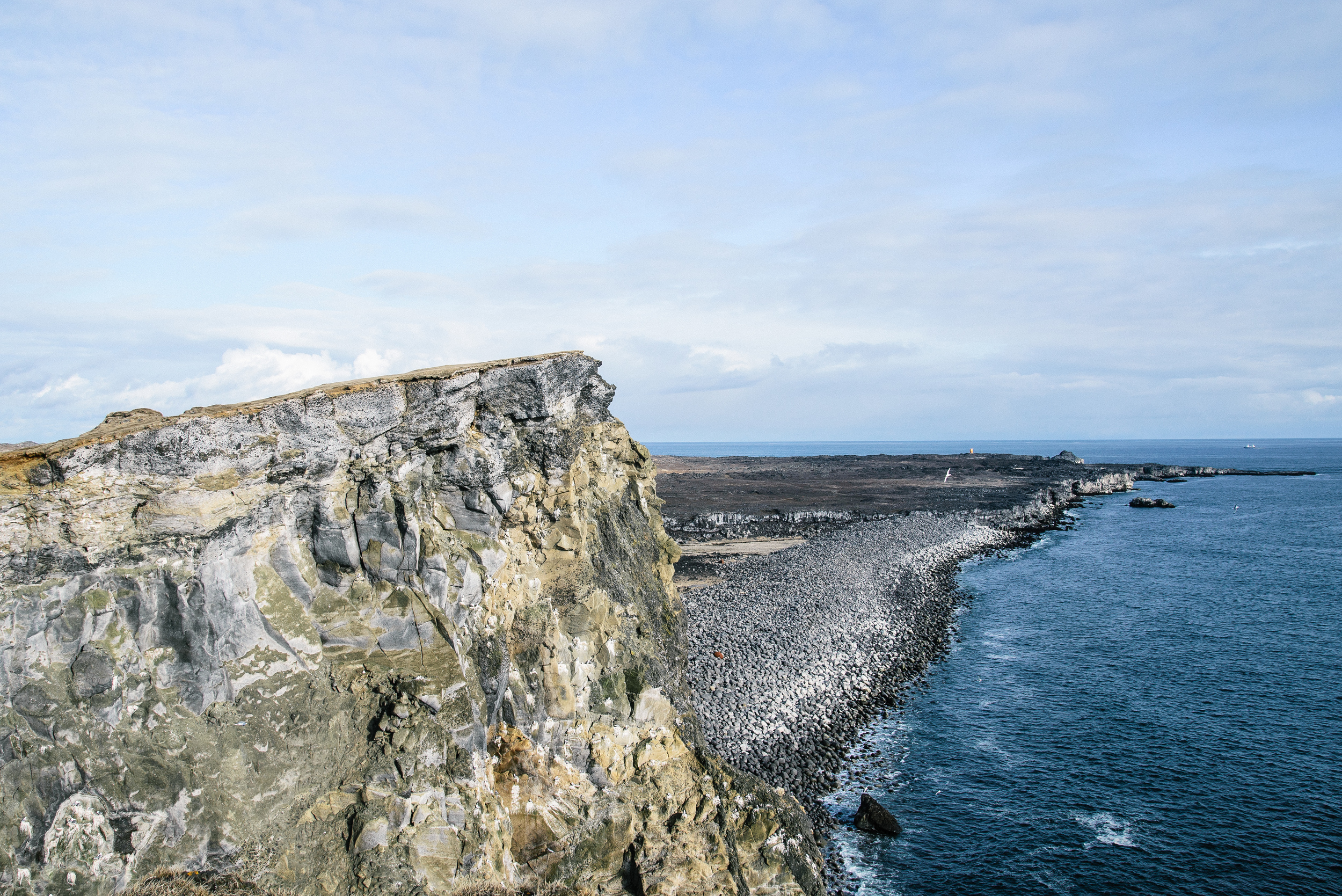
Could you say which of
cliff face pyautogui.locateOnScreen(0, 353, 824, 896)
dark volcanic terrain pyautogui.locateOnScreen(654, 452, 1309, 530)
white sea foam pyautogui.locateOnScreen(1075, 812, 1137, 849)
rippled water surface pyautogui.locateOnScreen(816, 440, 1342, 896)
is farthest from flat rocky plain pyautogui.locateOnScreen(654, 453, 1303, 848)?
cliff face pyautogui.locateOnScreen(0, 353, 824, 896)

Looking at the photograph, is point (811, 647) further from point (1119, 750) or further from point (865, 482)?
point (865, 482)

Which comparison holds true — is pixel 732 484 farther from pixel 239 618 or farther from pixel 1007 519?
pixel 239 618

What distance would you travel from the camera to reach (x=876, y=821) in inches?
990

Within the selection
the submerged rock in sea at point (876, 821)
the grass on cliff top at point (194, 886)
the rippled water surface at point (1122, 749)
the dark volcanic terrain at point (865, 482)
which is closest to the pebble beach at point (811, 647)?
the submerged rock in sea at point (876, 821)

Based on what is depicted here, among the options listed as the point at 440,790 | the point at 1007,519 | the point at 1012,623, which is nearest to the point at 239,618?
the point at 440,790

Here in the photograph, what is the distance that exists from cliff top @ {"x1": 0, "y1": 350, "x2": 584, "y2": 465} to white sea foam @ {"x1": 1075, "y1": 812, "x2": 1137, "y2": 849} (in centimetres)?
2459

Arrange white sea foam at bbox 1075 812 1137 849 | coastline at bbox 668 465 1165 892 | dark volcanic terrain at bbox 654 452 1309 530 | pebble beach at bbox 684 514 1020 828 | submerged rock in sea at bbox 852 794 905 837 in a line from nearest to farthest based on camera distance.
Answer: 1. white sea foam at bbox 1075 812 1137 849
2. submerged rock in sea at bbox 852 794 905 837
3. coastline at bbox 668 465 1165 892
4. pebble beach at bbox 684 514 1020 828
5. dark volcanic terrain at bbox 654 452 1309 530

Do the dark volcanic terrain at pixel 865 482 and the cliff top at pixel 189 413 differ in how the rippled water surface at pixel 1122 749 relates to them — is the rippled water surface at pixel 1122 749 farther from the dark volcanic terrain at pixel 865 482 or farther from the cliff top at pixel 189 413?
the dark volcanic terrain at pixel 865 482

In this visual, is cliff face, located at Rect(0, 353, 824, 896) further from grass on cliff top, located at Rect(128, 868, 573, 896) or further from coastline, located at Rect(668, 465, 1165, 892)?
coastline, located at Rect(668, 465, 1165, 892)

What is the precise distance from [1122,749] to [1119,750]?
21 centimetres

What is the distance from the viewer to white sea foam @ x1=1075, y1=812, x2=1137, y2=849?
23891 mm

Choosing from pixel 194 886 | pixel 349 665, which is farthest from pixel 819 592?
pixel 194 886

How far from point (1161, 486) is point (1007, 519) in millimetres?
66497

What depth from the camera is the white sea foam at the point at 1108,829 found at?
2389cm
